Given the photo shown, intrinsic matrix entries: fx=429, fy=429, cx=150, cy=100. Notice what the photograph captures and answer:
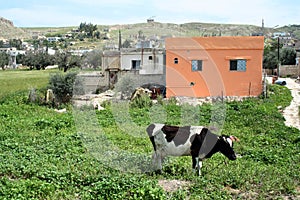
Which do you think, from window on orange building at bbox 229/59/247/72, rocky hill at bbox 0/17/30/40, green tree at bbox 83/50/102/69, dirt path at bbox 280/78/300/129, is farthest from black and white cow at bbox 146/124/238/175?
rocky hill at bbox 0/17/30/40

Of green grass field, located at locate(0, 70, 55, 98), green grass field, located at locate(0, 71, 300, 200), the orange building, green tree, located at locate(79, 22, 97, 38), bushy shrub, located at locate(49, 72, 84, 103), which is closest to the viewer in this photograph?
green grass field, located at locate(0, 71, 300, 200)

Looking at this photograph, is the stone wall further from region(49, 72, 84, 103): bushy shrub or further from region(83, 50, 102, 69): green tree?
region(49, 72, 84, 103): bushy shrub

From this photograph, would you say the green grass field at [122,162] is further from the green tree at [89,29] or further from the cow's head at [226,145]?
the green tree at [89,29]

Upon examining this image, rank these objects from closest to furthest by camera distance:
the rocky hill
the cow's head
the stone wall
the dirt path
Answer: the cow's head → the dirt path → the stone wall → the rocky hill

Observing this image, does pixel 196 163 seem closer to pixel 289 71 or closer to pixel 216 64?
pixel 216 64

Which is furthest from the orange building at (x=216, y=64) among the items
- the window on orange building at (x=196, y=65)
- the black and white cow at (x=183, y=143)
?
the black and white cow at (x=183, y=143)

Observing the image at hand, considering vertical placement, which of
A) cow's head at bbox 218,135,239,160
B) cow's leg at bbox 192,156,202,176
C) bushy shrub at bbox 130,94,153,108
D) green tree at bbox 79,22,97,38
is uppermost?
green tree at bbox 79,22,97,38

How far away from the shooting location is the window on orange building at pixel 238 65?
28.8m

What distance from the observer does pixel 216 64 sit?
2888 centimetres

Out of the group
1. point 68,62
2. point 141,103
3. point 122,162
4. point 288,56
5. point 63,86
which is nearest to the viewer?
point 122,162

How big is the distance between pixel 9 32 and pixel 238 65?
15305 centimetres

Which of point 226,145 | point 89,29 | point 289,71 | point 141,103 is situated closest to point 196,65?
point 141,103

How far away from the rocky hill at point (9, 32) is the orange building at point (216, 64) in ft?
454

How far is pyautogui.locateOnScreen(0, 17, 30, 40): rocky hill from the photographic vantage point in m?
160
